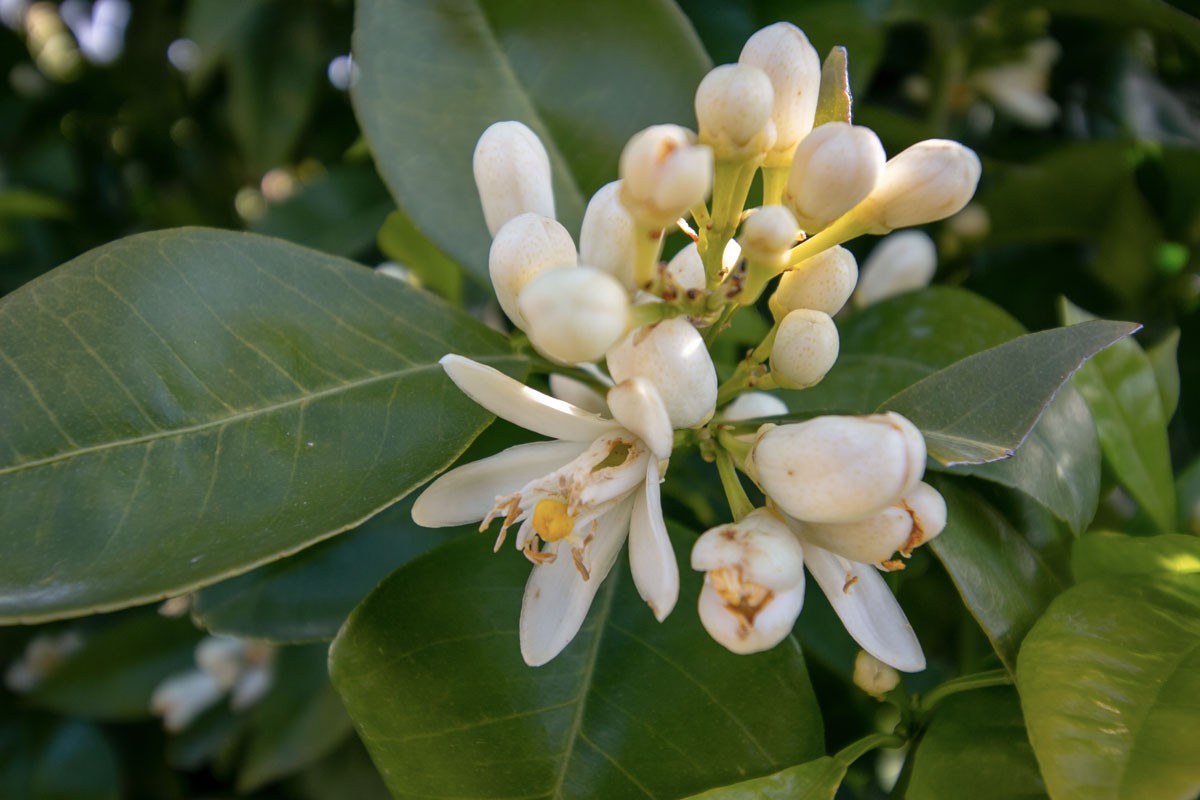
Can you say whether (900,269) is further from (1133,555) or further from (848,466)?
(848,466)

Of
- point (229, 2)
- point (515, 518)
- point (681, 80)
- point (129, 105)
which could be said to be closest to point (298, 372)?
point (515, 518)

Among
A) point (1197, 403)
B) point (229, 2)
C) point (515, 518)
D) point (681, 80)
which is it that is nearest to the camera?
point (515, 518)

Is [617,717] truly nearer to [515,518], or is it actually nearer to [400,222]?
[515,518]

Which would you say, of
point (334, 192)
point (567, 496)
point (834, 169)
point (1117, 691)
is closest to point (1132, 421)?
point (1117, 691)

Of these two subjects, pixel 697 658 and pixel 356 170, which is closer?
pixel 697 658

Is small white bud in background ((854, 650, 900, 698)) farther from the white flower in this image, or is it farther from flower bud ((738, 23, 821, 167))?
flower bud ((738, 23, 821, 167))

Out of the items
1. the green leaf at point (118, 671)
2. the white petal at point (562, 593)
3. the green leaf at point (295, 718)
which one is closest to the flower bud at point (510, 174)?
the white petal at point (562, 593)
